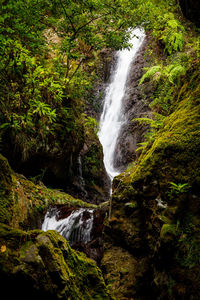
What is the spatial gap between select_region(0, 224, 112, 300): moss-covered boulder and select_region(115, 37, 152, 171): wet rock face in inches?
369

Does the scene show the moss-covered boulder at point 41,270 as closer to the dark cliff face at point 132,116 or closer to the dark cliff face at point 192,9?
the dark cliff face at point 192,9

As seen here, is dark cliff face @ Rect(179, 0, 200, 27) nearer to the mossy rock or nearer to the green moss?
the green moss

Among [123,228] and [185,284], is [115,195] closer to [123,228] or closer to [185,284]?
[123,228]

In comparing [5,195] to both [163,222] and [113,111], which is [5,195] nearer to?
[163,222]

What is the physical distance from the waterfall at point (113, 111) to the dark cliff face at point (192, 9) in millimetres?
9255

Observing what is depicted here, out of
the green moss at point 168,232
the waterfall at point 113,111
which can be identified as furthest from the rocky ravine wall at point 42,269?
the waterfall at point 113,111

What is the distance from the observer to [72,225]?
19.0 feet

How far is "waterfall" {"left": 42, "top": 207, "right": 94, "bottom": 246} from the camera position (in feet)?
18.2

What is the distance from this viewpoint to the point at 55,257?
179cm

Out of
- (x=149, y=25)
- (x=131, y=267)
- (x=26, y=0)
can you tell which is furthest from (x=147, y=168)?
(x=149, y=25)

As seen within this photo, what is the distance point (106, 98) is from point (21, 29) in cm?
1367

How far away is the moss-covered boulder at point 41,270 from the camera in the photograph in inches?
56.4

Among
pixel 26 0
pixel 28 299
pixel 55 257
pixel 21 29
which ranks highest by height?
pixel 26 0

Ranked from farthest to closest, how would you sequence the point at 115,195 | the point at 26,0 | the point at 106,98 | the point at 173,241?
the point at 106,98
the point at 115,195
the point at 26,0
the point at 173,241
